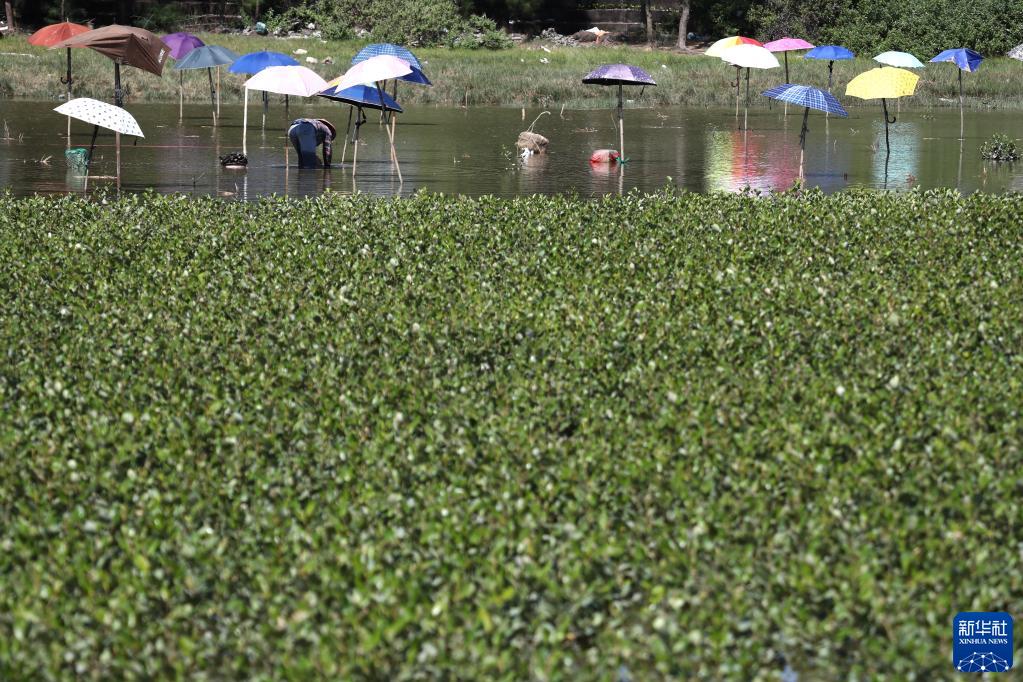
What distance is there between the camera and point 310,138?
2373 centimetres

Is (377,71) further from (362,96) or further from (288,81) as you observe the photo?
(288,81)

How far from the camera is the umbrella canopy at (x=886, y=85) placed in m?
23.8

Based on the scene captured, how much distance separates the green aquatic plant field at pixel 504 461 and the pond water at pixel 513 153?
29.3 feet

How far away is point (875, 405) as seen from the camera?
8.93m

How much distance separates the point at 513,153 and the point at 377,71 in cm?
723

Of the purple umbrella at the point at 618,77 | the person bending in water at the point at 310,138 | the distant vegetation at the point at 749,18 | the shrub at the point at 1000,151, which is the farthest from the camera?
the distant vegetation at the point at 749,18

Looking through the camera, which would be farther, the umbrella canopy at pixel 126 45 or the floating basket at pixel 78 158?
the floating basket at pixel 78 158

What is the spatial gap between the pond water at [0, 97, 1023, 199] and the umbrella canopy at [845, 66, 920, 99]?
1.40m

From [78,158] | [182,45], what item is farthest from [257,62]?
[182,45]

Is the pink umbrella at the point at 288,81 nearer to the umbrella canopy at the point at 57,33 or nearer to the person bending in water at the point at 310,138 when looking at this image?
the person bending in water at the point at 310,138

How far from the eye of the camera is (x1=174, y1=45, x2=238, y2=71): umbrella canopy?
28.4 metres

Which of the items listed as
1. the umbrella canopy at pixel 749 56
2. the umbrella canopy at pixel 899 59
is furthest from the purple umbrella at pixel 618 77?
the umbrella canopy at pixel 899 59

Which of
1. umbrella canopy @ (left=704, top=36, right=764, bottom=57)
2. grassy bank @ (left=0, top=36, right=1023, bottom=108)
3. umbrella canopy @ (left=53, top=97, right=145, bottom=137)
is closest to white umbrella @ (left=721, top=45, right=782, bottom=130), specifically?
umbrella canopy @ (left=704, top=36, right=764, bottom=57)

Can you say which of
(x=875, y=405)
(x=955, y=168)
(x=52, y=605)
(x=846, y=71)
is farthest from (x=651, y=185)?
(x=846, y=71)
